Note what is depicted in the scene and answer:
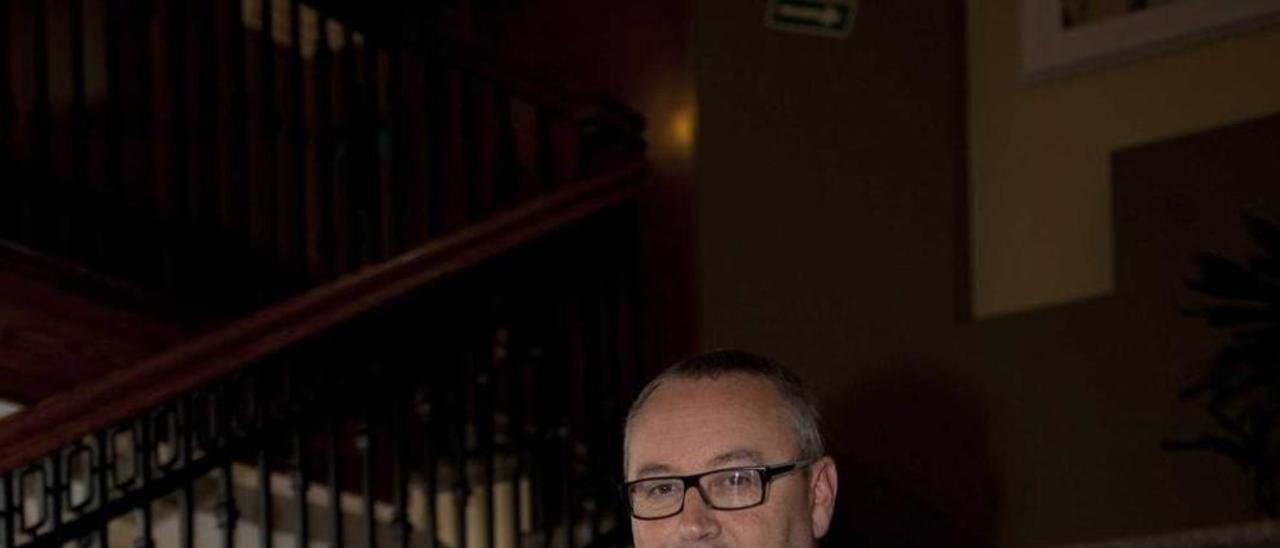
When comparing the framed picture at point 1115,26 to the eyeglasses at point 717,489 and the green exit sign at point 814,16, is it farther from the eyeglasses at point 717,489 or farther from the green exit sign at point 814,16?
the eyeglasses at point 717,489

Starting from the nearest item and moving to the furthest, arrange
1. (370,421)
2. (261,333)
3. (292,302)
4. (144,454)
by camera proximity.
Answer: (144,454) → (261,333) → (292,302) → (370,421)

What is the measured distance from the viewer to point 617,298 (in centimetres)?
370

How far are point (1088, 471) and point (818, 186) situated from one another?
861mm

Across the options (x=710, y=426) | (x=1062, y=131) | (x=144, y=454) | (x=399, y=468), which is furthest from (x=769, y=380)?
(x=1062, y=131)

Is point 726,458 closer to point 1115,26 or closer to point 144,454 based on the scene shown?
point 144,454

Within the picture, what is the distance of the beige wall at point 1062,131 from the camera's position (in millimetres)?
3430

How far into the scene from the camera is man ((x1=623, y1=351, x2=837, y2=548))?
70.8 inches

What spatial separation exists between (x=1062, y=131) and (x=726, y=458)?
204 centimetres

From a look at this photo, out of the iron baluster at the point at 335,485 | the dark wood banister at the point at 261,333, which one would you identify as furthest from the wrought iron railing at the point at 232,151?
the iron baluster at the point at 335,485

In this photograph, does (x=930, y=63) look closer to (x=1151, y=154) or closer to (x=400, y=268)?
(x=1151, y=154)

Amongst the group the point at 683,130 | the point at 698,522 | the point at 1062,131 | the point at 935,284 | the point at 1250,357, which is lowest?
the point at 698,522

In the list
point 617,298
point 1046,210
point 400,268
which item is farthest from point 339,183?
point 1046,210

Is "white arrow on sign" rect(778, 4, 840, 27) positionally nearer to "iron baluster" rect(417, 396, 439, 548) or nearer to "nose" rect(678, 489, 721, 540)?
"iron baluster" rect(417, 396, 439, 548)

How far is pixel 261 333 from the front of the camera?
2.81m
